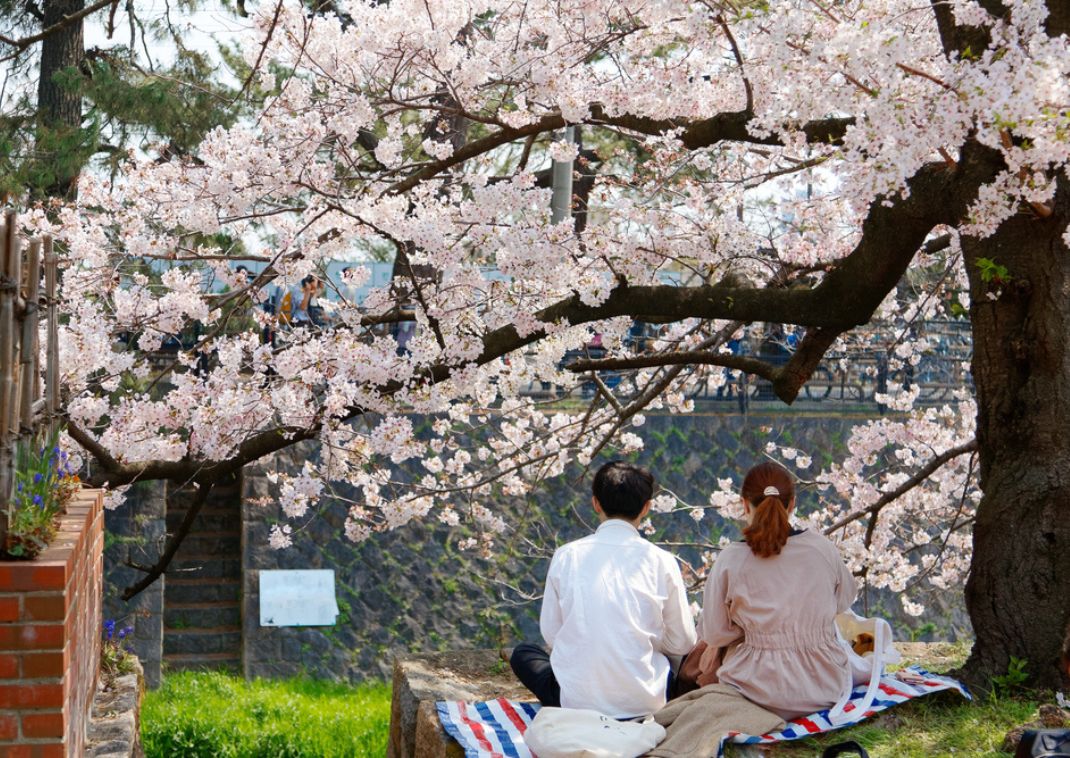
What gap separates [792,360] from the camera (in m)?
4.84

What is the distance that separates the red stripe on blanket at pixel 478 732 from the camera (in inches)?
150

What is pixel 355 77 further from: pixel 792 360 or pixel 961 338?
pixel 961 338

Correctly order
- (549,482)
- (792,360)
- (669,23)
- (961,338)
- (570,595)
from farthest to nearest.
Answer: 1. (549,482)
2. (961,338)
3. (669,23)
4. (792,360)
5. (570,595)

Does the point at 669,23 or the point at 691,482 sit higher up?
the point at 669,23

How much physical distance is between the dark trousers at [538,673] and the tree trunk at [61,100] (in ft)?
21.1

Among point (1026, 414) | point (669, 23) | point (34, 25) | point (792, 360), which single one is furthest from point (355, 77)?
point (34, 25)

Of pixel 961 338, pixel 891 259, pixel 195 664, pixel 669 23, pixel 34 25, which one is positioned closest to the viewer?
pixel 891 259

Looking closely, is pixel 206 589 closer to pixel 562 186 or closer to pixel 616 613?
pixel 562 186

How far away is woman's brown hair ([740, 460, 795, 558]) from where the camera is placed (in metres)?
3.83

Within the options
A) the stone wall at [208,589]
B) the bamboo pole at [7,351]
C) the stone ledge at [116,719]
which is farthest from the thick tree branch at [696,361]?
the stone wall at [208,589]

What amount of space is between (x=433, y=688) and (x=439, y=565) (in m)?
7.50

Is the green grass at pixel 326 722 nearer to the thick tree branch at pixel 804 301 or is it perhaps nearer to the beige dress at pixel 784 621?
the beige dress at pixel 784 621

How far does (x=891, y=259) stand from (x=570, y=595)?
1717 millimetres

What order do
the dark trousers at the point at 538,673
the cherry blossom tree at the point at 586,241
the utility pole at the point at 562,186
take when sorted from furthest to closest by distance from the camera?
the utility pole at the point at 562,186
the cherry blossom tree at the point at 586,241
the dark trousers at the point at 538,673
